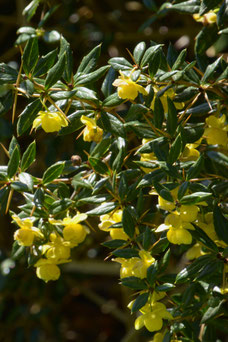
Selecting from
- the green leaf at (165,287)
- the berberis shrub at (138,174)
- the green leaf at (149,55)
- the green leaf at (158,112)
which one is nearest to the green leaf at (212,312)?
the berberis shrub at (138,174)

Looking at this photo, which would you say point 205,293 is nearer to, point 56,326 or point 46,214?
point 46,214

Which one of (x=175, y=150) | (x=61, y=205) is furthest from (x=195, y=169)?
(x=61, y=205)

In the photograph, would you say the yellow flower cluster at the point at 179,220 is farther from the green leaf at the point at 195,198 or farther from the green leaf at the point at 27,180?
the green leaf at the point at 27,180

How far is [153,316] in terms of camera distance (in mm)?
891

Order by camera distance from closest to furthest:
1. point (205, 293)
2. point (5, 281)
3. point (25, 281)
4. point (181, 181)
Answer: point (181, 181) < point (205, 293) < point (5, 281) < point (25, 281)

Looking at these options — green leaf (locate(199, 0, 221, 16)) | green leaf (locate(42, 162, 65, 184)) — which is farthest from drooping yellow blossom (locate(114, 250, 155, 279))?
green leaf (locate(199, 0, 221, 16))

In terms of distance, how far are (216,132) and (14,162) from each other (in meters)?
0.38

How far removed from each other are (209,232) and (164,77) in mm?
299

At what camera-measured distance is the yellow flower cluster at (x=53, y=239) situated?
91 cm

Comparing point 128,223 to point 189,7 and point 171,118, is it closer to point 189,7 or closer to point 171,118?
point 171,118

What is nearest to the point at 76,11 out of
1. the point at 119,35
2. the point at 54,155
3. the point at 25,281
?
the point at 119,35

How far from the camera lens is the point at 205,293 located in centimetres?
101

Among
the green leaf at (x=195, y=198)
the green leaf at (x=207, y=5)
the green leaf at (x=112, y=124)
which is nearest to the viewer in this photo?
the green leaf at (x=195, y=198)

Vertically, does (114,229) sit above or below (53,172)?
below
